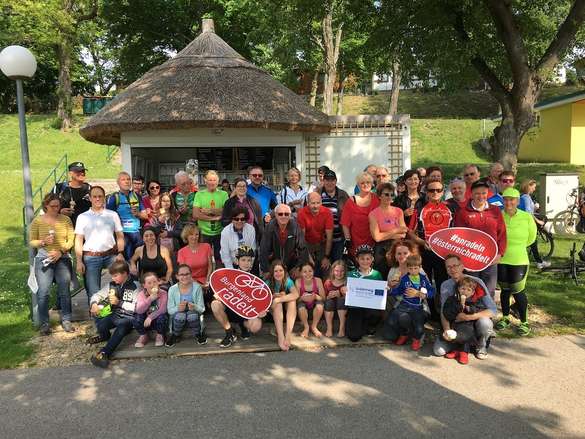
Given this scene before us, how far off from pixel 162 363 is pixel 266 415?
5.31 feet

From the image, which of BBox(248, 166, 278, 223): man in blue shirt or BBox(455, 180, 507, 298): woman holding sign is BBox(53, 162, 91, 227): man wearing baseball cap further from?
BBox(455, 180, 507, 298): woman holding sign

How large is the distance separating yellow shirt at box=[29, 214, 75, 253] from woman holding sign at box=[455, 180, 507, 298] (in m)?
5.02

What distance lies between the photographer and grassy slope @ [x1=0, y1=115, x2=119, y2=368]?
19.1 feet

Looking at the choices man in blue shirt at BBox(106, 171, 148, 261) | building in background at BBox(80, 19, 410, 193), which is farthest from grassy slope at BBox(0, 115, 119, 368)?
building in background at BBox(80, 19, 410, 193)

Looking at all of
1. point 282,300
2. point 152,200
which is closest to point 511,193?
point 282,300

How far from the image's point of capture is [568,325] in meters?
5.80

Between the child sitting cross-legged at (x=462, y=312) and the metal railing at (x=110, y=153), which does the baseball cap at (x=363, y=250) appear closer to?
the child sitting cross-legged at (x=462, y=312)

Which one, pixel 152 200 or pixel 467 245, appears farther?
pixel 152 200

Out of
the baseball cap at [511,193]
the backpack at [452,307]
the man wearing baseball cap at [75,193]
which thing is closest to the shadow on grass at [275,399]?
the backpack at [452,307]

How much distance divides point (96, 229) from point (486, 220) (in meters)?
4.87

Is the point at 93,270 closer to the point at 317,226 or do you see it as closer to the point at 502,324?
Answer: the point at 317,226

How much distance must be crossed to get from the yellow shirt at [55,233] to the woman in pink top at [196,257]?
4.98 feet

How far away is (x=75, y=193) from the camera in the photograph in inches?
259

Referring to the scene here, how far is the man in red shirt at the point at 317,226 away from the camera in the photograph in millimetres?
5723
